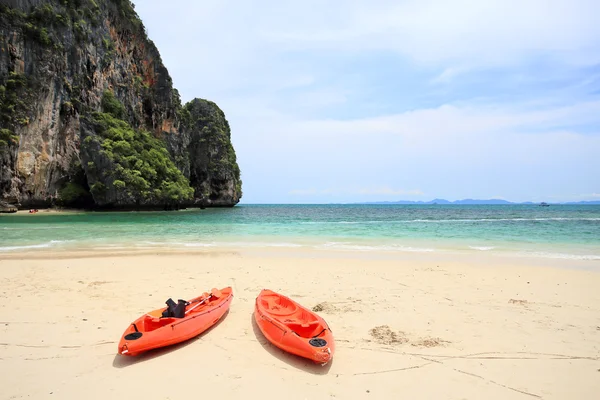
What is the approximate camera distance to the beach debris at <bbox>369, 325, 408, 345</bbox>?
204 inches

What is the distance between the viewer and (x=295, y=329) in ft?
16.8

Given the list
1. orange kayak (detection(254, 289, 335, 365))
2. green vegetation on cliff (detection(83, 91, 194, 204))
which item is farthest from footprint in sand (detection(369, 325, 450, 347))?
green vegetation on cliff (detection(83, 91, 194, 204))

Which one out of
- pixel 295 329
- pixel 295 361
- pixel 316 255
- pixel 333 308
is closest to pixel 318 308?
pixel 333 308

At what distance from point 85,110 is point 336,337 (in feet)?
173

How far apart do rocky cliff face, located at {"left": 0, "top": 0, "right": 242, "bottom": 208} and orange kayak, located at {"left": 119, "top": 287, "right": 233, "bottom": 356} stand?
43.3 m

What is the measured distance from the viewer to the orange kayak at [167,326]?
4551mm

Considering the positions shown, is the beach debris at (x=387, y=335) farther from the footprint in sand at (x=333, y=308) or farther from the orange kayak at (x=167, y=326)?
the orange kayak at (x=167, y=326)

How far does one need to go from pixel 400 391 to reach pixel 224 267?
7.59 m

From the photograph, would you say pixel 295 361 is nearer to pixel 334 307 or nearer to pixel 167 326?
pixel 167 326

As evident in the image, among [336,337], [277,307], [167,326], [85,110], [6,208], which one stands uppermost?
[85,110]

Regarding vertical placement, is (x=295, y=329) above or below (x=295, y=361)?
above

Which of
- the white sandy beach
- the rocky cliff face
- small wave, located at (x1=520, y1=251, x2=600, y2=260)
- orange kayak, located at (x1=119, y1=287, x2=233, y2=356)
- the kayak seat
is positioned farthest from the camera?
the rocky cliff face

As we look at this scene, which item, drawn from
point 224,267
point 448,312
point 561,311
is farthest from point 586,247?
point 224,267

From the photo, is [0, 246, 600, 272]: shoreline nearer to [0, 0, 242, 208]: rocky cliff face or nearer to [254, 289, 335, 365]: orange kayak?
[254, 289, 335, 365]: orange kayak
